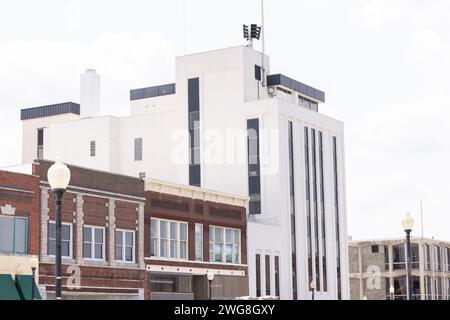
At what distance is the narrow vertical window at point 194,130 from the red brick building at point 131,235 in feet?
41.4

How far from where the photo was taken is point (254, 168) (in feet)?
231

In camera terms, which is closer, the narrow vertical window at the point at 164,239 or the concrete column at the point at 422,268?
the narrow vertical window at the point at 164,239

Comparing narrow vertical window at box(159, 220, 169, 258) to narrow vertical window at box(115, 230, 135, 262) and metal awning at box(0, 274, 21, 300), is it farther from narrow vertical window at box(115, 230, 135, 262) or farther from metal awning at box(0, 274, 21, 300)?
metal awning at box(0, 274, 21, 300)

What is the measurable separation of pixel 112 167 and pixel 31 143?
16353 millimetres

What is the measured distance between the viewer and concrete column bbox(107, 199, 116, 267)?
48.5 meters

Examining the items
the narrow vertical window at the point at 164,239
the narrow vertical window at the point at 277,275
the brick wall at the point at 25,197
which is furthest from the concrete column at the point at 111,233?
the narrow vertical window at the point at 277,275

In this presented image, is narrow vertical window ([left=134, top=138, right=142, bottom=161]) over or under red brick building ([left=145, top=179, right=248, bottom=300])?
over

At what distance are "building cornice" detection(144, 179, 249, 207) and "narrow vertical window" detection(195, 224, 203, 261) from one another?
191 cm

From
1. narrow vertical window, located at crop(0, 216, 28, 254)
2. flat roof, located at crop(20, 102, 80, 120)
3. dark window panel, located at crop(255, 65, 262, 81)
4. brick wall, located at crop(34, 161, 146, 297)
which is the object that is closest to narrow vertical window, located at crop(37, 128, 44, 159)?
flat roof, located at crop(20, 102, 80, 120)

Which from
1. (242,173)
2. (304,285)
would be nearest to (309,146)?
(242,173)

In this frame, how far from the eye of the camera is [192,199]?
185 feet

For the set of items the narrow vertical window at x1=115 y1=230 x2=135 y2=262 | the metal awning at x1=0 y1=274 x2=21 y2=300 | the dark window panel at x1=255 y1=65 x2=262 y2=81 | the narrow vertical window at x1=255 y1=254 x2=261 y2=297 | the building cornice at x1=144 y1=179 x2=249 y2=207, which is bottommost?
the metal awning at x1=0 y1=274 x2=21 y2=300

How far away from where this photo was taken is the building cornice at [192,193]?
52.8 metres

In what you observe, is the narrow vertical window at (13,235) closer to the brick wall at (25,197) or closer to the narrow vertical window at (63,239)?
the brick wall at (25,197)
